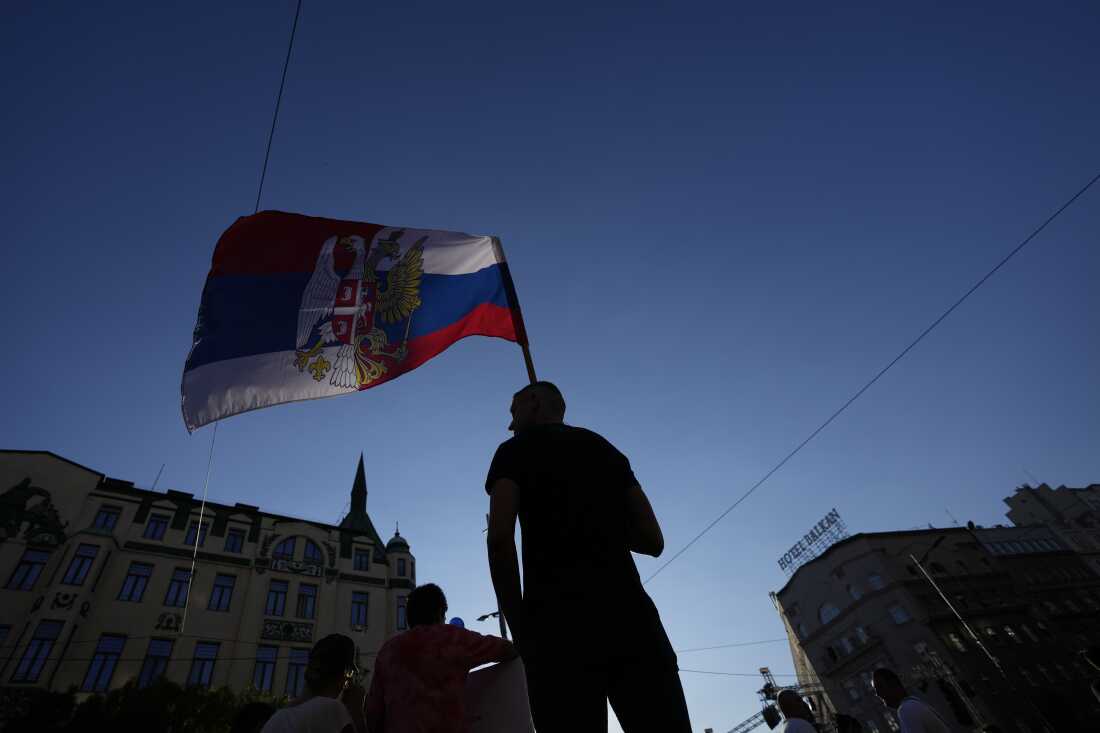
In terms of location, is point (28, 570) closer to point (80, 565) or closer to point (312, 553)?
point (80, 565)

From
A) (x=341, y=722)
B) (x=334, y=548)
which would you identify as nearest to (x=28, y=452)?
(x=334, y=548)

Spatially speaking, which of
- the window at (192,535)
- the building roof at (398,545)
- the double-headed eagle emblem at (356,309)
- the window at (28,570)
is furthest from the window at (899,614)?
the window at (28,570)

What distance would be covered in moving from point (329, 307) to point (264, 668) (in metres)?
24.6

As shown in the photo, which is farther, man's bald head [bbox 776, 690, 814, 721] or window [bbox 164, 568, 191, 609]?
window [bbox 164, 568, 191, 609]

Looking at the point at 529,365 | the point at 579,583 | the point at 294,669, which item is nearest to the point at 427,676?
the point at 579,583

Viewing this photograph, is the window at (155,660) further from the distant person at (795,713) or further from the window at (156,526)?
the distant person at (795,713)

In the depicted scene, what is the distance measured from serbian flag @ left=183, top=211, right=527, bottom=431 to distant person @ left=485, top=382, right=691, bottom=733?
11.5 ft

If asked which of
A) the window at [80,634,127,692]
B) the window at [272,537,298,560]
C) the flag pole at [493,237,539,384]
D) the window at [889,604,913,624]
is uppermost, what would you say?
the window at [272,537,298,560]

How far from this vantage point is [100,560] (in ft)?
76.9

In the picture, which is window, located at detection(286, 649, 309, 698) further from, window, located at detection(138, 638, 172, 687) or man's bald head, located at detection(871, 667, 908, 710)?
man's bald head, located at detection(871, 667, 908, 710)

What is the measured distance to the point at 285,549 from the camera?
29031 millimetres

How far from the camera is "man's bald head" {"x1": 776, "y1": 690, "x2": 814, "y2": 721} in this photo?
5367 millimetres

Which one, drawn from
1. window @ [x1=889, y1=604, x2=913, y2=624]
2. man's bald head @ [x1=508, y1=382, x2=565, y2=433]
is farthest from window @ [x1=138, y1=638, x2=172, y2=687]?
window @ [x1=889, y1=604, x2=913, y2=624]

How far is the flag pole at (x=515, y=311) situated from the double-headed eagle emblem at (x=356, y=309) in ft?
3.53
